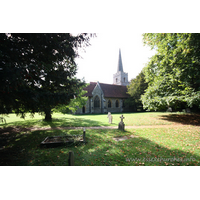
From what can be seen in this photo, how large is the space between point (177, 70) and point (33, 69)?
1143cm

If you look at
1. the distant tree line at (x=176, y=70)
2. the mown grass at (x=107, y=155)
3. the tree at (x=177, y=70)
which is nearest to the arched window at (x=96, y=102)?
the distant tree line at (x=176, y=70)

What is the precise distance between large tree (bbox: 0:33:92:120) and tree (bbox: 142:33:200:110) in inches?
344

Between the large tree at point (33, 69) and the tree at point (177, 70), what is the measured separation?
8.75 metres

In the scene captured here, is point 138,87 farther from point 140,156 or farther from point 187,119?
point 140,156

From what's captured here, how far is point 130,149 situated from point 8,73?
513 centimetres

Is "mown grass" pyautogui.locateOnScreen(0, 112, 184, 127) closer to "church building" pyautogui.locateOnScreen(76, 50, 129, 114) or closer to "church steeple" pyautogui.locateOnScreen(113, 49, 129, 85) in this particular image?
"church building" pyautogui.locateOnScreen(76, 50, 129, 114)

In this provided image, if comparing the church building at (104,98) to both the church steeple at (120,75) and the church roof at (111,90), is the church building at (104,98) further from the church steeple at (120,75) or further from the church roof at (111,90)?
the church steeple at (120,75)

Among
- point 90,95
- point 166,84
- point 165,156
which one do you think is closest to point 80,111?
point 90,95

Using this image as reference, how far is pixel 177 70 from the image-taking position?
9.89 meters

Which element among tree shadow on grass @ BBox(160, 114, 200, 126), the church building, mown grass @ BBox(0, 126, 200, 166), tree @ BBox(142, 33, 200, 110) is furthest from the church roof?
mown grass @ BBox(0, 126, 200, 166)

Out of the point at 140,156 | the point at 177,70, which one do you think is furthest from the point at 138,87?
the point at 140,156

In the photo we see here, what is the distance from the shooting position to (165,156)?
3951 mm

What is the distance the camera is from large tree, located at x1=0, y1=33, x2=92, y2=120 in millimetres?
3266

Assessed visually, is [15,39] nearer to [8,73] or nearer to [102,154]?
[8,73]
